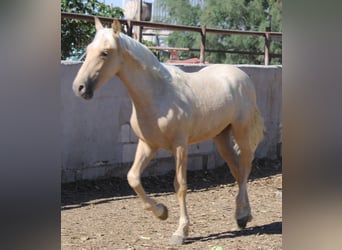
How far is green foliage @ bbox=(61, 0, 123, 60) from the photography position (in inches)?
247

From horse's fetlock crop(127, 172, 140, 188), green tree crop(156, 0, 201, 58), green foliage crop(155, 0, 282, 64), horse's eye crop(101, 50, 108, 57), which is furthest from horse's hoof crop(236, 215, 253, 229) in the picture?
green tree crop(156, 0, 201, 58)

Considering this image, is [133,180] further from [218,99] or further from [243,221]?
[243,221]

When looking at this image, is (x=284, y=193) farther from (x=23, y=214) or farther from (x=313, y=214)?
(x=23, y=214)

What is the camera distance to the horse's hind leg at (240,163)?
424 cm

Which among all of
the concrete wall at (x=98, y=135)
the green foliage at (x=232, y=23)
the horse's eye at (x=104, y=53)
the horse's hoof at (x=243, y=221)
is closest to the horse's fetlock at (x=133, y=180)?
the horse's eye at (x=104, y=53)

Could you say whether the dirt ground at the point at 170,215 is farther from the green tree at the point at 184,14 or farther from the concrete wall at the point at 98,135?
the green tree at the point at 184,14

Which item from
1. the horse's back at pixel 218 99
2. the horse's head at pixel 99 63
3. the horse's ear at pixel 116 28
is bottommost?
the horse's back at pixel 218 99

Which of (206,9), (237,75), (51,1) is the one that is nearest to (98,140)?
(237,75)

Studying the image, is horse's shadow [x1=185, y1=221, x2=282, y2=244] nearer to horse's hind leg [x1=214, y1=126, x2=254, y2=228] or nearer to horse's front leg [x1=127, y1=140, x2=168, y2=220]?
horse's hind leg [x1=214, y1=126, x2=254, y2=228]

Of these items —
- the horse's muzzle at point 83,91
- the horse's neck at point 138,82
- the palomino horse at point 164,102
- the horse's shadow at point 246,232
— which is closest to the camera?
the horse's muzzle at point 83,91

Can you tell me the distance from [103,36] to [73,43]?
3053 mm

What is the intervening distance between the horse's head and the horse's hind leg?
1231 mm

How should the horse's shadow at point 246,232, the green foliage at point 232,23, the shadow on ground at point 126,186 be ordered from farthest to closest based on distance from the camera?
the green foliage at point 232,23
the shadow on ground at point 126,186
the horse's shadow at point 246,232

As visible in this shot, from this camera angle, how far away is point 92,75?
3.45 m
